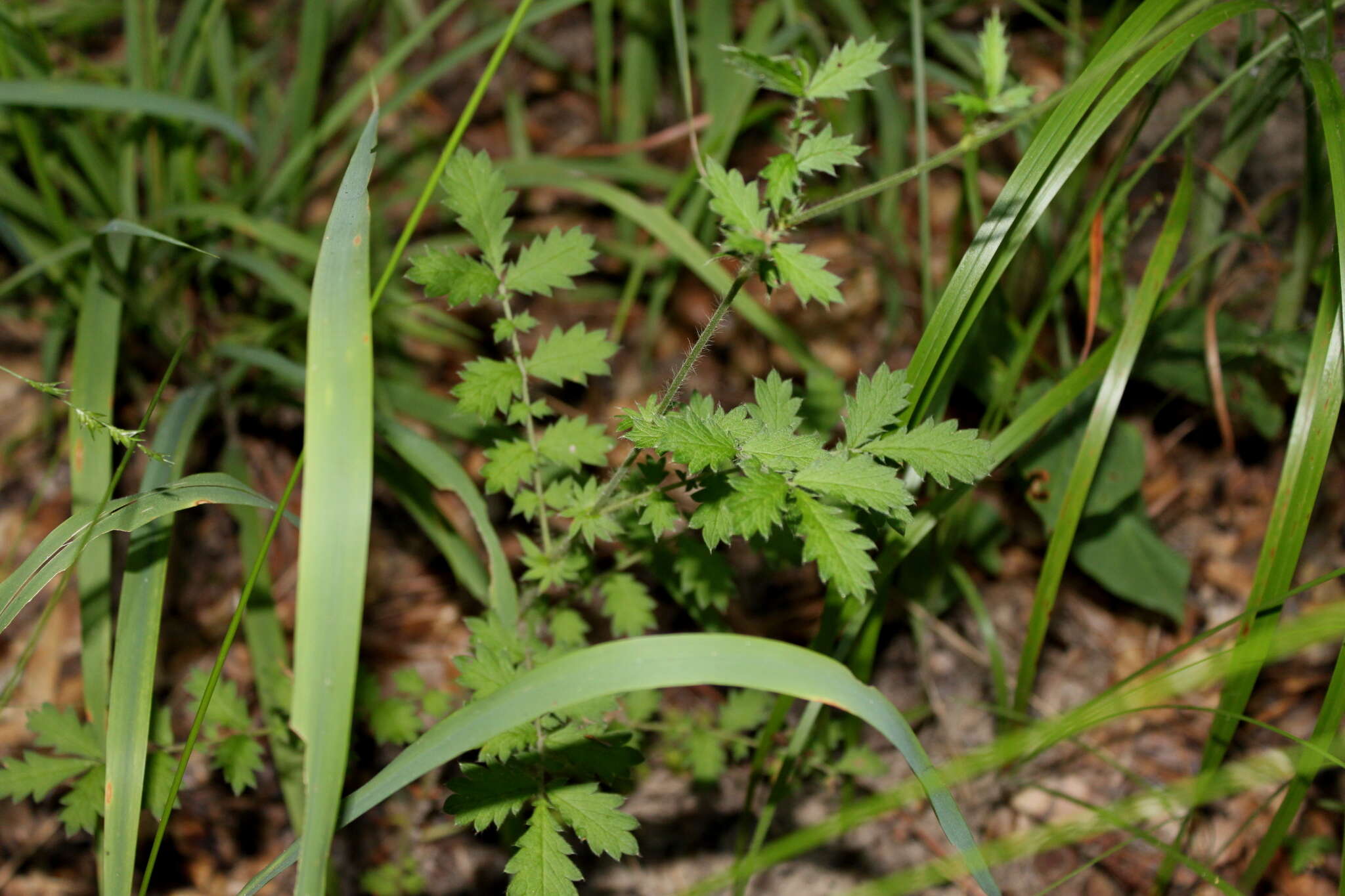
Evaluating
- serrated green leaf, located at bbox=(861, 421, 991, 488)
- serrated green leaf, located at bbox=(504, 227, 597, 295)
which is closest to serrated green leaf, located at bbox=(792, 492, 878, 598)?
serrated green leaf, located at bbox=(861, 421, 991, 488)

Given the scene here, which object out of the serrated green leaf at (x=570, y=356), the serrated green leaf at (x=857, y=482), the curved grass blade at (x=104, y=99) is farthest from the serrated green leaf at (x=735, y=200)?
the curved grass blade at (x=104, y=99)

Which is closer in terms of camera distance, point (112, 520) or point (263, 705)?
point (112, 520)

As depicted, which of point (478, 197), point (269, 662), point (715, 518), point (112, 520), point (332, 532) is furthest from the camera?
point (269, 662)

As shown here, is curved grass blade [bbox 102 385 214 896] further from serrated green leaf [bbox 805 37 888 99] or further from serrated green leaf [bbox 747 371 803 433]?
serrated green leaf [bbox 805 37 888 99]

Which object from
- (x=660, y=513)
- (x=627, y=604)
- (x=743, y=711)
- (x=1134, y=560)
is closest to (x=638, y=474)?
(x=660, y=513)

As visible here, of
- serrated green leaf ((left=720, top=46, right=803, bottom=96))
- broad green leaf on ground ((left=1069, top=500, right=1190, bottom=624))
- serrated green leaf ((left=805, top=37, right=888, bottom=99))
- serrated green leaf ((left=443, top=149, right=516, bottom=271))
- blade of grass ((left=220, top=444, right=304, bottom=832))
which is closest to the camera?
serrated green leaf ((left=720, top=46, right=803, bottom=96))

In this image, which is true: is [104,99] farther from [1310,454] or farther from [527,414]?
[1310,454]

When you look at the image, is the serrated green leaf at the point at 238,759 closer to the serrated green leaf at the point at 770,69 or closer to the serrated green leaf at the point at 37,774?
the serrated green leaf at the point at 37,774
